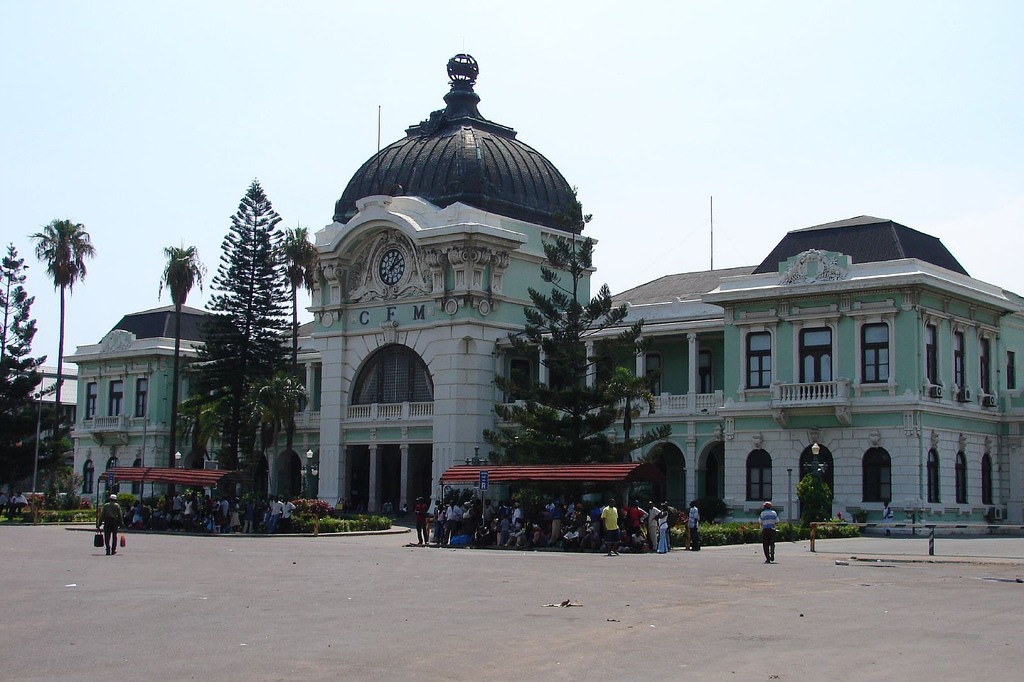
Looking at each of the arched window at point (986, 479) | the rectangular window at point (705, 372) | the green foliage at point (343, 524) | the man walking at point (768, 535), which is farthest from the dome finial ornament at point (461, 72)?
the man walking at point (768, 535)

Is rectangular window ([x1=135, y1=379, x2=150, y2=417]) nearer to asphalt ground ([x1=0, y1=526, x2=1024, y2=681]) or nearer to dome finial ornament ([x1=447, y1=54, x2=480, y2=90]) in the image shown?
dome finial ornament ([x1=447, y1=54, x2=480, y2=90])

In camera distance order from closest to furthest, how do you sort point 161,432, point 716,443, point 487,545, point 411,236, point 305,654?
point 305,654, point 487,545, point 716,443, point 411,236, point 161,432

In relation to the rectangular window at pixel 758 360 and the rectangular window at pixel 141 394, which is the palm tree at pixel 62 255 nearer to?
the rectangular window at pixel 141 394

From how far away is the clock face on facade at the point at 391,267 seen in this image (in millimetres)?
56281

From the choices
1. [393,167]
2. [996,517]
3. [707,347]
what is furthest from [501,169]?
[996,517]

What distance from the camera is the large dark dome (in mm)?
56125

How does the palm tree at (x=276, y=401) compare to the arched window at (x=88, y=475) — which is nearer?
the palm tree at (x=276, y=401)

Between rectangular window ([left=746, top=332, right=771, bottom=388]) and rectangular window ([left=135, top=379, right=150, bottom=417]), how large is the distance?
Answer: 35.1 meters

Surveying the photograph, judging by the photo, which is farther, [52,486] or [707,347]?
[52,486]

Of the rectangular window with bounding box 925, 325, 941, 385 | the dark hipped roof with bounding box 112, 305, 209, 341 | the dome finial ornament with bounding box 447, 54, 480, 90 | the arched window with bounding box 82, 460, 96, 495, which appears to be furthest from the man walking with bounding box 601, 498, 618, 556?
the arched window with bounding box 82, 460, 96, 495

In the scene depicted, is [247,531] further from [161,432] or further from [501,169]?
[161,432]

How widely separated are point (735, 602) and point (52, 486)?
5040 centimetres

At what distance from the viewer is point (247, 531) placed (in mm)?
43781

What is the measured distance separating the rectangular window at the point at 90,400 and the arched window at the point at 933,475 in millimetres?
45396
